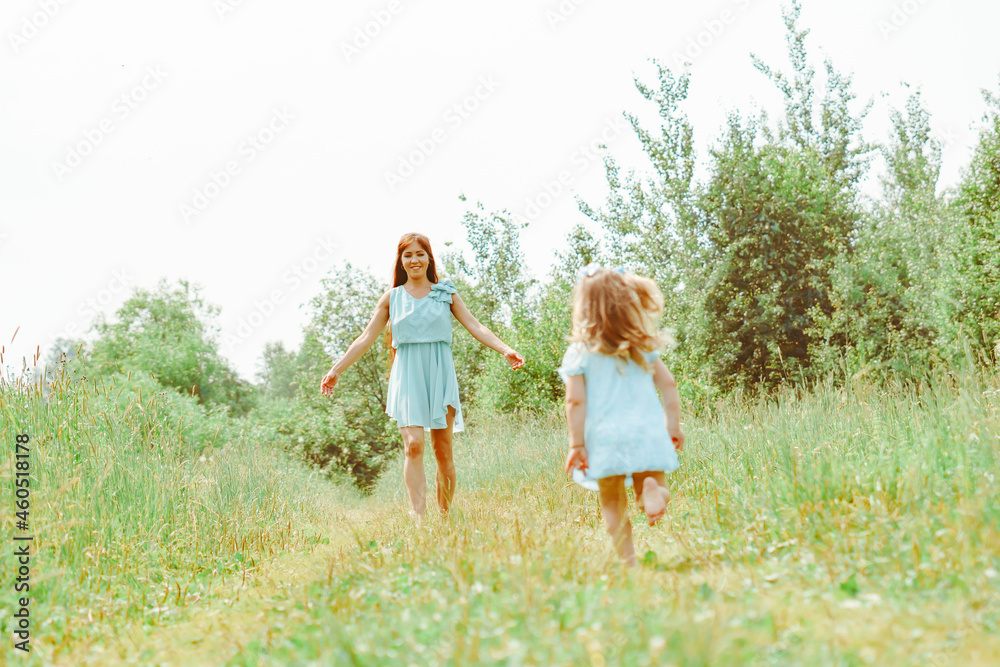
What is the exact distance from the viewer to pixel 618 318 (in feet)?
12.4

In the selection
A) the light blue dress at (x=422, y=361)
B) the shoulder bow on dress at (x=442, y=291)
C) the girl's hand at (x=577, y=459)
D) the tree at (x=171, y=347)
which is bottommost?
the girl's hand at (x=577, y=459)

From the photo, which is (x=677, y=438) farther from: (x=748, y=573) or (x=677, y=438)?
(x=748, y=573)

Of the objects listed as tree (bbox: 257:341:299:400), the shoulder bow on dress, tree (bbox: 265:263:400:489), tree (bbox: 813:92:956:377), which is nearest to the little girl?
the shoulder bow on dress

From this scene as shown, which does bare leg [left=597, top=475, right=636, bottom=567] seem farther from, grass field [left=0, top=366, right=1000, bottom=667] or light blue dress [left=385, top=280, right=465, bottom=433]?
light blue dress [left=385, top=280, right=465, bottom=433]

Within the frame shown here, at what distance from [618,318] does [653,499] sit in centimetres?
90

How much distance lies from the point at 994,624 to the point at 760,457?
2796 mm

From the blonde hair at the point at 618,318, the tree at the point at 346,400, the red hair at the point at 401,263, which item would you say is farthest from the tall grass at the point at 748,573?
the tree at the point at 346,400

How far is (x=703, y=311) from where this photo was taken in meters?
16.3

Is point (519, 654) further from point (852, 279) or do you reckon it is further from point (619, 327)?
point (852, 279)

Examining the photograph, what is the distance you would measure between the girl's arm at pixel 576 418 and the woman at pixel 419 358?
1830mm

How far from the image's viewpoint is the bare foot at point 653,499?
11.4 feet

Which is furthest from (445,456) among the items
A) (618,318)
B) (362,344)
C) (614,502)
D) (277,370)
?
(277,370)

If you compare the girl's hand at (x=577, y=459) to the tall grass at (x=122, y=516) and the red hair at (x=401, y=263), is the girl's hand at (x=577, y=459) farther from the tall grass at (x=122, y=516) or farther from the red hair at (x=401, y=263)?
the red hair at (x=401, y=263)

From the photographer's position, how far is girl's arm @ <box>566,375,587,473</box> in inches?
145
